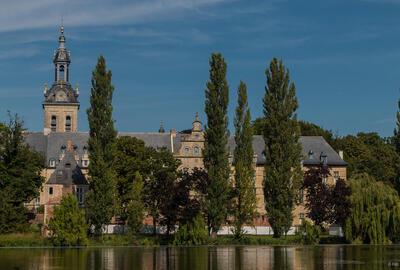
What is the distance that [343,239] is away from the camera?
72062mm

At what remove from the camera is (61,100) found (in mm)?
131500

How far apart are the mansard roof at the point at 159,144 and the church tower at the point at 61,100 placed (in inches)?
918

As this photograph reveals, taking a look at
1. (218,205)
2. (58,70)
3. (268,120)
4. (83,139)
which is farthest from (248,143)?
(58,70)

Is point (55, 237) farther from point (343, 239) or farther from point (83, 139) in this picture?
point (83, 139)

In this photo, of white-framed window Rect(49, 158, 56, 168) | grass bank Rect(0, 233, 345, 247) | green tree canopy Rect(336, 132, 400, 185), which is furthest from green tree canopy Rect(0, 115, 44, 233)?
green tree canopy Rect(336, 132, 400, 185)

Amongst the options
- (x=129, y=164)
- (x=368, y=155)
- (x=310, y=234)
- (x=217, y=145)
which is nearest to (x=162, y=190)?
(x=129, y=164)

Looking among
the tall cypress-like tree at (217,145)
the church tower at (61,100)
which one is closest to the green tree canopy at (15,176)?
the tall cypress-like tree at (217,145)

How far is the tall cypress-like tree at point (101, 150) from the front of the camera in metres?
71.1

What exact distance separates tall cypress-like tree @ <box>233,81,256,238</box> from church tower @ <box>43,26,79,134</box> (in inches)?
2238

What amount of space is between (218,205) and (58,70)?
66.8 metres

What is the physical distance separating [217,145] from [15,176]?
63.6 ft

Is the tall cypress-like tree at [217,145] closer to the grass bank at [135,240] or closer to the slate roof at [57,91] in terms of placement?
the grass bank at [135,240]

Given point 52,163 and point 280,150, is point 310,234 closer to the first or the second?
point 280,150

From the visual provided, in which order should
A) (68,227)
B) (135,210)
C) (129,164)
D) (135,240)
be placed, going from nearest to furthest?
1. (68,227)
2. (135,240)
3. (135,210)
4. (129,164)
